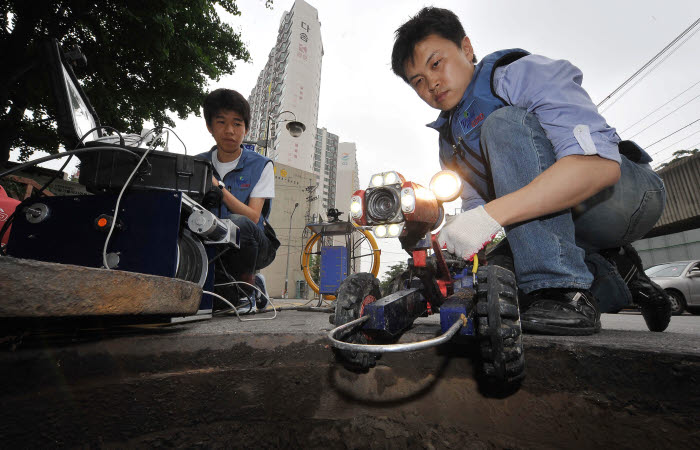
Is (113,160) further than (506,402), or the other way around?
(113,160)

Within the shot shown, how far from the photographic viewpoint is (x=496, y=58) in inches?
58.7

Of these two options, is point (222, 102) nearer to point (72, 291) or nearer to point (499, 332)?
point (72, 291)

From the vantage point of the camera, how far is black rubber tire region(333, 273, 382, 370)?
33.3 inches

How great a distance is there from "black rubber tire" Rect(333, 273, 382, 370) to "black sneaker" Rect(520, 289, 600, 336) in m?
0.56

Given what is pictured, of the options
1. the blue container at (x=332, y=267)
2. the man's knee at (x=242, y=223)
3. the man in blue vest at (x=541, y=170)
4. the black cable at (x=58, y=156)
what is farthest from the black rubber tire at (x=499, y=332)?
the blue container at (x=332, y=267)

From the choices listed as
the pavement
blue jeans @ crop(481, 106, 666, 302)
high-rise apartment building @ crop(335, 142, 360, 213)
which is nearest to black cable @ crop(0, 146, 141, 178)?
the pavement

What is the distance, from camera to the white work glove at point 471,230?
1.05m

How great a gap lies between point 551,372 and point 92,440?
54.8 inches

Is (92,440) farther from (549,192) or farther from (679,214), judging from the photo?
(679,214)

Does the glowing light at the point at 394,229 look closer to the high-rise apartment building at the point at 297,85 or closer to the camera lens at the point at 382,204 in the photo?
the camera lens at the point at 382,204

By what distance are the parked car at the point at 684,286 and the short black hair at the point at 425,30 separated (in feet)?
29.7

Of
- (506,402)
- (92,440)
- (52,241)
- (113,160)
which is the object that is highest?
(113,160)

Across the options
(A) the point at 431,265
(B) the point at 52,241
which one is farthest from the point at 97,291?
(A) the point at 431,265

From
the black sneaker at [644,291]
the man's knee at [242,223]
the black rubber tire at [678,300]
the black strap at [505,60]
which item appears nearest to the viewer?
the black strap at [505,60]
